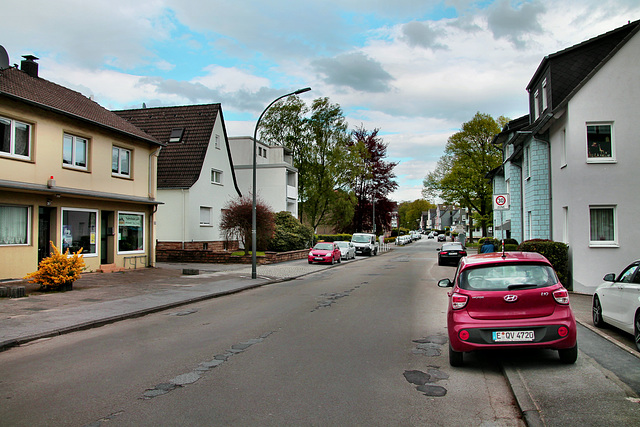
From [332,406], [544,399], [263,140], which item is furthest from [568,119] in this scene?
[263,140]

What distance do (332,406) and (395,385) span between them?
3.57 ft

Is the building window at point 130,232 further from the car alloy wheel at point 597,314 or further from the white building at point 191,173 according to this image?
the car alloy wheel at point 597,314

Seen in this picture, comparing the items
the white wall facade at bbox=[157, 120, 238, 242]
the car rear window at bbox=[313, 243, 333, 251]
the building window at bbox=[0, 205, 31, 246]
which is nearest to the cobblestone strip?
the building window at bbox=[0, 205, 31, 246]

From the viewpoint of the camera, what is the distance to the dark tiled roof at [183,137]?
97.6 feet

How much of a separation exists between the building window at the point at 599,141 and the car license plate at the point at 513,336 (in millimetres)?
11723

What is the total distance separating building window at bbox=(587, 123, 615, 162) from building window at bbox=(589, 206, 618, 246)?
5.49 feet

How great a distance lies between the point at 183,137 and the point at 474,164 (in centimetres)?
3212

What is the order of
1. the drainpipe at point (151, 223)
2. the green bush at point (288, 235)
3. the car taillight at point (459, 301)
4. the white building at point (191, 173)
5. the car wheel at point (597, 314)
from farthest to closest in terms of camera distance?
the green bush at point (288, 235)
the white building at point (191, 173)
the drainpipe at point (151, 223)
the car wheel at point (597, 314)
the car taillight at point (459, 301)

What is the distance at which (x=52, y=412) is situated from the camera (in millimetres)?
4789

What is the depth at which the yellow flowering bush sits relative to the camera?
45.0 feet

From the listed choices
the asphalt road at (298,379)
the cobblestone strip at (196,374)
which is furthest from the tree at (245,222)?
the cobblestone strip at (196,374)

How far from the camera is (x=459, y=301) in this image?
6.49 meters

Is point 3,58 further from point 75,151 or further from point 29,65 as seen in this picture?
point 29,65

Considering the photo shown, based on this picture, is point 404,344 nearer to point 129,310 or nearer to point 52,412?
point 52,412
